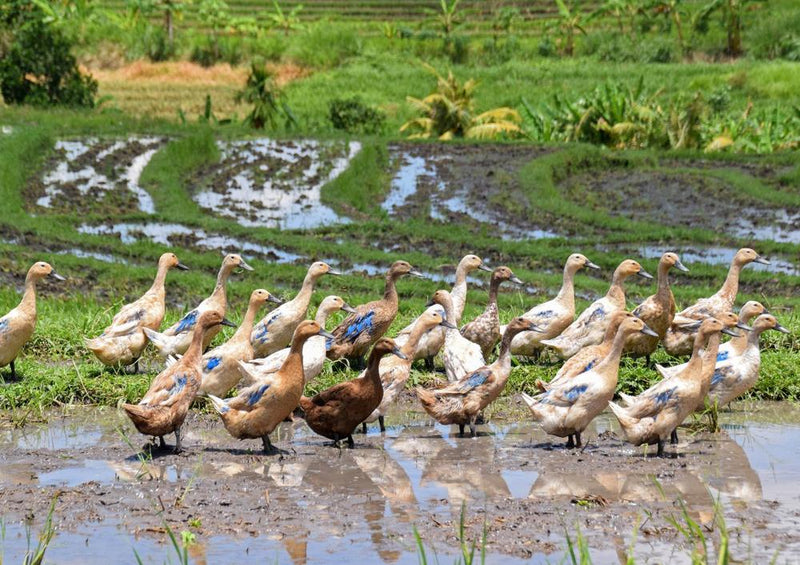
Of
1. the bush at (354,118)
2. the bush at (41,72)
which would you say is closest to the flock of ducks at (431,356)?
the bush at (354,118)

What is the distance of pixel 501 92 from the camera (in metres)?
42.2

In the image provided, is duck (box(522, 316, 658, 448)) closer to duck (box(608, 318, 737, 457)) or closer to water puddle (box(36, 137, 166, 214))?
duck (box(608, 318, 737, 457))

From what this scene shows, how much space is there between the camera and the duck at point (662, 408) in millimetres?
9711

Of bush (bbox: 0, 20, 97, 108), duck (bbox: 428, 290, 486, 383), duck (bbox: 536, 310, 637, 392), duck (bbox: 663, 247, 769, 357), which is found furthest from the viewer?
bush (bbox: 0, 20, 97, 108)

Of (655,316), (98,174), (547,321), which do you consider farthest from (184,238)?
(655,316)

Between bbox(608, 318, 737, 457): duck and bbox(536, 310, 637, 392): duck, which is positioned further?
bbox(536, 310, 637, 392): duck

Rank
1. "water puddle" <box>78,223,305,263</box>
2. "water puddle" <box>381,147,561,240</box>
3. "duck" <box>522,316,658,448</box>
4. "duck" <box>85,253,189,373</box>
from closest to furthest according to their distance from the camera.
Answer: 1. "duck" <box>522,316,658,448</box>
2. "duck" <box>85,253,189,373</box>
3. "water puddle" <box>78,223,305,263</box>
4. "water puddle" <box>381,147,561,240</box>

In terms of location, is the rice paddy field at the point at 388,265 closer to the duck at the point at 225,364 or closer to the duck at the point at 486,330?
the duck at the point at 225,364

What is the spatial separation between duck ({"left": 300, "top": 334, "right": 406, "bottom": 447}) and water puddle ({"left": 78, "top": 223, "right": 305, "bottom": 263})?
29.4ft

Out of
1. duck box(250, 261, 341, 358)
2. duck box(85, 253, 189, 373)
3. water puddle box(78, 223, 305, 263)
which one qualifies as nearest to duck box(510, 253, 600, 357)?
duck box(250, 261, 341, 358)

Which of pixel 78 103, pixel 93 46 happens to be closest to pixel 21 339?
pixel 78 103

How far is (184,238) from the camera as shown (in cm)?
2050

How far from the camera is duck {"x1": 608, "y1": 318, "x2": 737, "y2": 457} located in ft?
31.9

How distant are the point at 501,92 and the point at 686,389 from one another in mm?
33163
